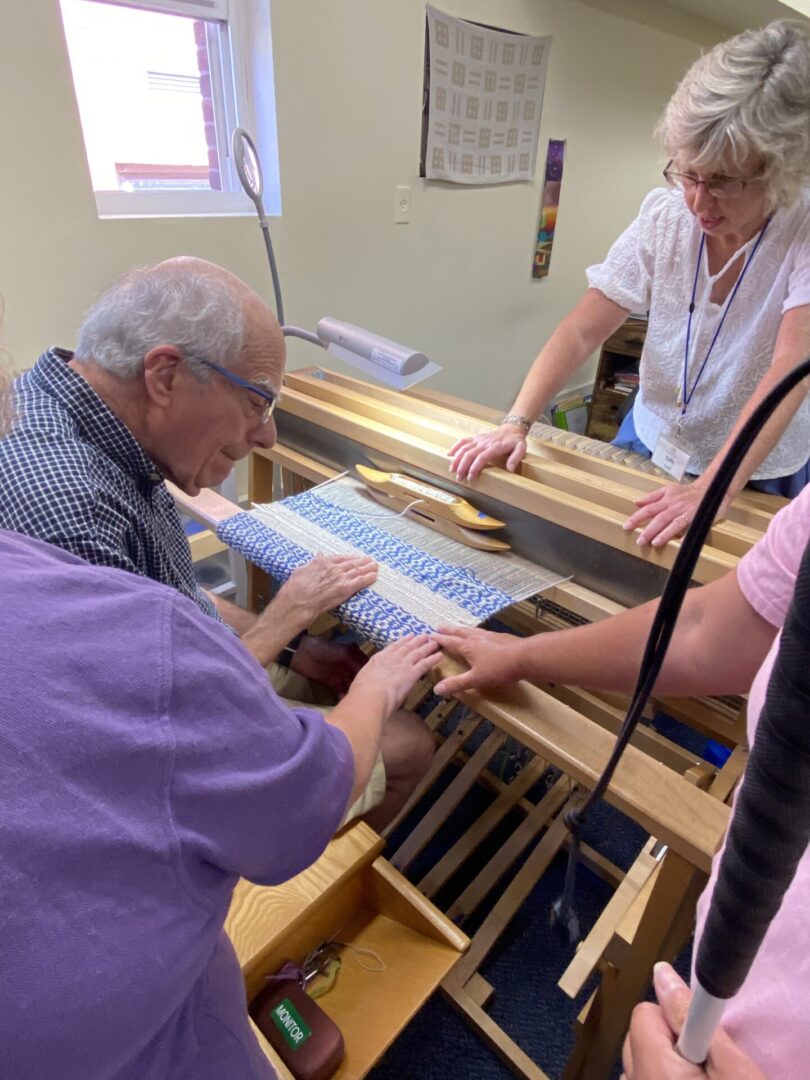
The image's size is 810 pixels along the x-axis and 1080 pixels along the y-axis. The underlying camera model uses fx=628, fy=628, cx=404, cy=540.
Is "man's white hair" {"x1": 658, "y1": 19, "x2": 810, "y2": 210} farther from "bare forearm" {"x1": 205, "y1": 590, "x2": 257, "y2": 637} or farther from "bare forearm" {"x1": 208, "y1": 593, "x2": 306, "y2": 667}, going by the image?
"bare forearm" {"x1": 205, "y1": 590, "x2": 257, "y2": 637}

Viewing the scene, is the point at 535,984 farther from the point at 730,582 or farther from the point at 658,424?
the point at 658,424

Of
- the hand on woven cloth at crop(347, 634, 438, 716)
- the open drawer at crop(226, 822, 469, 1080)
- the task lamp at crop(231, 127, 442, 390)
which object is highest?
the task lamp at crop(231, 127, 442, 390)

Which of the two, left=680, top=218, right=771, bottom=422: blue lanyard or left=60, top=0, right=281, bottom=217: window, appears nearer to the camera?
left=680, top=218, right=771, bottom=422: blue lanyard

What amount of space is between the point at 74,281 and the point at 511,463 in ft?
4.44

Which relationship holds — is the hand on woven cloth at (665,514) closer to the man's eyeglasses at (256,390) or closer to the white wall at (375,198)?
the man's eyeglasses at (256,390)

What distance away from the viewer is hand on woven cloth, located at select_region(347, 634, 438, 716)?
2.88 feet

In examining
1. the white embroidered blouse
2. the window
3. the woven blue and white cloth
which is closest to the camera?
the woven blue and white cloth

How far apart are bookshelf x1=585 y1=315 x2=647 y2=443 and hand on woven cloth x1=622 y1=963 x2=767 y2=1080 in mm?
3451

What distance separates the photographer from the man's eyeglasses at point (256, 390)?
0.89 meters

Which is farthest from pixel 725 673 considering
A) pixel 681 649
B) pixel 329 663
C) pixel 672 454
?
pixel 329 663

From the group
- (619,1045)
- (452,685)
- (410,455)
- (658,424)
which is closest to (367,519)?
(410,455)

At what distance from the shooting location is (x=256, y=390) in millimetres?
937

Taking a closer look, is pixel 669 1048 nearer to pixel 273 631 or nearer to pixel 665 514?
pixel 665 514

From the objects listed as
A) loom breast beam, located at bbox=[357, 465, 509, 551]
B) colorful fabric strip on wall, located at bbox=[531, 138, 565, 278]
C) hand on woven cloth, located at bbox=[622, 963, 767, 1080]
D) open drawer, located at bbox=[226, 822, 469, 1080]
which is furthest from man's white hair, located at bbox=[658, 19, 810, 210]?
colorful fabric strip on wall, located at bbox=[531, 138, 565, 278]
